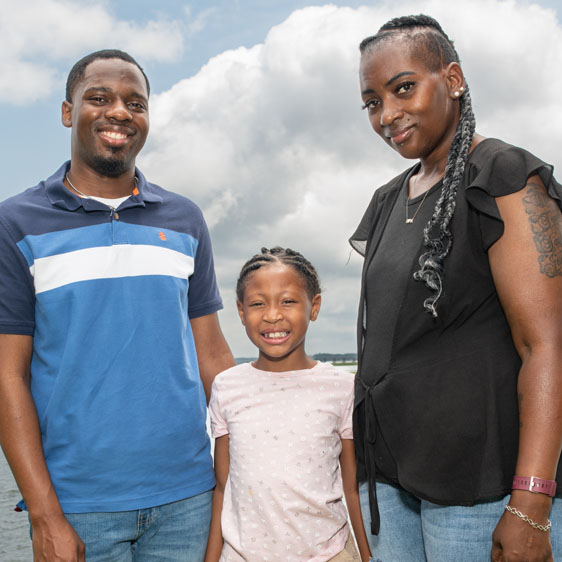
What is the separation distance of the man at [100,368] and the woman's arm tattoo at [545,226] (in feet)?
4.70

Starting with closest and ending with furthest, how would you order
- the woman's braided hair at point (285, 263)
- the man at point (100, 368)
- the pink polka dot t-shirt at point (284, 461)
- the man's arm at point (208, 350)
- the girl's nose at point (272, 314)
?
the man at point (100, 368)
the pink polka dot t-shirt at point (284, 461)
the girl's nose at point (272, 314)
the woman's braided hair at point (285, 263)
the man's arm at point (208, 350)

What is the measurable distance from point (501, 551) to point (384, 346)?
2.53 ft

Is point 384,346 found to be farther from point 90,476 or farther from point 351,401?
point 90,476

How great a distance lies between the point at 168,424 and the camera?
247cm

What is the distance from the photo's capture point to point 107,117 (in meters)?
2.61

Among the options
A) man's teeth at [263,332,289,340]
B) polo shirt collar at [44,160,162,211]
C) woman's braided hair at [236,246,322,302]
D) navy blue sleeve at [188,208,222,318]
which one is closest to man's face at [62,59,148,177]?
polo shirt collar at [44,160,162,211]

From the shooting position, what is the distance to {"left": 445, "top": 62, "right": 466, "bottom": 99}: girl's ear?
91.6 inches

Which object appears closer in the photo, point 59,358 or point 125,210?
point 59,358

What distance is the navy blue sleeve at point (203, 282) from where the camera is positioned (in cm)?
289

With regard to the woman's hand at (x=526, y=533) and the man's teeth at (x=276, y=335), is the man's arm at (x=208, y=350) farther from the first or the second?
the woman's hand at (x=526, y=533)

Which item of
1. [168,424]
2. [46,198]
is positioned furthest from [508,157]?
[46,198]

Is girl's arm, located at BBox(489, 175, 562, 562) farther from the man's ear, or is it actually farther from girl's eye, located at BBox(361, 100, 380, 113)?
the man's ear

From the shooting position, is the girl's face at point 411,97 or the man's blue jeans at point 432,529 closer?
the man's blue jeans at point 432,529

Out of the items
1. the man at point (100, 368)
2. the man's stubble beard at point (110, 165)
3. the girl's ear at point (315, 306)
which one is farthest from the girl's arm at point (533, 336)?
the man's stubble beard at point (110, 165)
